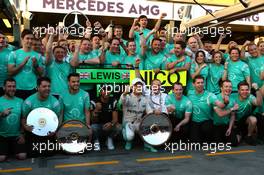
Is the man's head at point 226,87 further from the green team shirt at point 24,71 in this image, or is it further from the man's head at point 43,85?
the green team shirt at point 24,71

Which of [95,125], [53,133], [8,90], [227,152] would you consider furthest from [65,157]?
[227,152]

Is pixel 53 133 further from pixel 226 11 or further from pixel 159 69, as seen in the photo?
pixel 226 11

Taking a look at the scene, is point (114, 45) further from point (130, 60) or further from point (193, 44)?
point (193, 44)

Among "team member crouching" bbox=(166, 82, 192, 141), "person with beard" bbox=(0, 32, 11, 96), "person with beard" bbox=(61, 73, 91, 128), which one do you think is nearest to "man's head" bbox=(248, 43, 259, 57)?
"team member crouching" bbox=(166, 82, 192, 141)

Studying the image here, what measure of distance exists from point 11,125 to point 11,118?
0.35ft

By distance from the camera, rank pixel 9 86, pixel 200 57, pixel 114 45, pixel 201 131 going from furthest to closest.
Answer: pixel 200 57
pixel 114 45
pixel 201 131
pixel 9 86

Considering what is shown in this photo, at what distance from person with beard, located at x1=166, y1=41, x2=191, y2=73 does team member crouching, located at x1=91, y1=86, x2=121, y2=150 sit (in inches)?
48.6

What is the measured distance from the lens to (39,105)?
5297 millimetres

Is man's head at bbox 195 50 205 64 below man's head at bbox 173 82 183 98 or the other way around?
the other way around

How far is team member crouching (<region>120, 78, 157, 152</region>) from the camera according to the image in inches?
227

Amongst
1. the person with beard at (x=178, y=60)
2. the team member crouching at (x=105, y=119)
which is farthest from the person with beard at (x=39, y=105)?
the person with beard at (x=178, y=60)

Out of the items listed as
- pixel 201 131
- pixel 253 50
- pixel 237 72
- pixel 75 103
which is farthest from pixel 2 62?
pixel 253 50

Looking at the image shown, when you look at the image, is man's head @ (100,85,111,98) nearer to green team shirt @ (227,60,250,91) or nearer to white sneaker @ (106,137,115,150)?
white sneaker @ (106,137,115,150)

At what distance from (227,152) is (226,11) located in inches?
107
